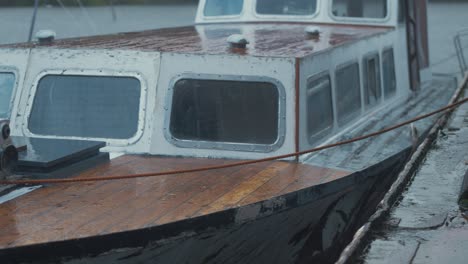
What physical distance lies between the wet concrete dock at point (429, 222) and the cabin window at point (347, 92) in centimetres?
78

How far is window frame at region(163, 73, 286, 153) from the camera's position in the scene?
19.1 feet

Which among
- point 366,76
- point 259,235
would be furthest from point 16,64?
point 366,76

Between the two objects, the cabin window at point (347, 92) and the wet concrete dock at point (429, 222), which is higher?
the cabin window at point (347, 92)

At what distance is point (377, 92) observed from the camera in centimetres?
802

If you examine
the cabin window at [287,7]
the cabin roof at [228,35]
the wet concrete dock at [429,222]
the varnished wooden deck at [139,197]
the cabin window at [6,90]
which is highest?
the cabin window at [287,7]

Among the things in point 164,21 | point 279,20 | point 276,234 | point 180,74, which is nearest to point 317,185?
point 276,234

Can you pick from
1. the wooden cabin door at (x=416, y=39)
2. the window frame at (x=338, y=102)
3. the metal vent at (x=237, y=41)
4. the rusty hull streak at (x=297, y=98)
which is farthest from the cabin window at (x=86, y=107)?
the wooden cabin door at (x=416, y=39)

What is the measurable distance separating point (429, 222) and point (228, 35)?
10.4ft

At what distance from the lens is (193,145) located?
5812 millimetres

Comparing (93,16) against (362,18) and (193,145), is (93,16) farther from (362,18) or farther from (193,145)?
(193,145)

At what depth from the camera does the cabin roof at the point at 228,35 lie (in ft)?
20.5

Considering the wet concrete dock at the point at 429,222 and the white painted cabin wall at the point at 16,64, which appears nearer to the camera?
the wet concrete dock at the point at 429,222

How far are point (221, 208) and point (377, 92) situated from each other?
364 cm

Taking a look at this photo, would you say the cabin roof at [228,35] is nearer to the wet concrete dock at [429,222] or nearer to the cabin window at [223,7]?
the cabin window at [223,7]
